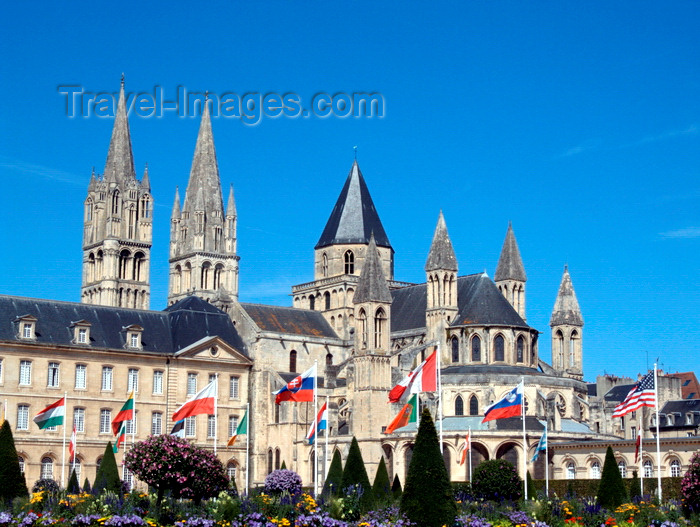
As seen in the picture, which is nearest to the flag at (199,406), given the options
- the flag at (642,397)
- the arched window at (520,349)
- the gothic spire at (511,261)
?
the flag at (642,397)

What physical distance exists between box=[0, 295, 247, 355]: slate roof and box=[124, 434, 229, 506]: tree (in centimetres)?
3657

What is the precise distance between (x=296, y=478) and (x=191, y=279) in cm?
6713

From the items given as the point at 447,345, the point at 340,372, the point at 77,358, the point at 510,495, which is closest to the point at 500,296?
the point at 447,345

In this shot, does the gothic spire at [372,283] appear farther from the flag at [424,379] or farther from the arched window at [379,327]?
the flag at [424,379]

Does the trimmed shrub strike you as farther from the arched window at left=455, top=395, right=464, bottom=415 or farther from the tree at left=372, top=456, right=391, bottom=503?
the arched window at left=455, top=395, right=464, bottom=415

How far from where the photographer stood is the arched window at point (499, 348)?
86.7 m

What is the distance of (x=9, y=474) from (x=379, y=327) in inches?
1741

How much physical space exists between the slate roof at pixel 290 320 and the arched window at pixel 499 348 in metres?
14.0

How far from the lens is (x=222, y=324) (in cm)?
8725

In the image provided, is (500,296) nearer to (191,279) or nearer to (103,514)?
(191,279)

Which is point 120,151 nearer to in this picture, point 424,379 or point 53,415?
point 53,415

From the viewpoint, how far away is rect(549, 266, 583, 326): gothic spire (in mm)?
96000

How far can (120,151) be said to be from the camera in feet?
395

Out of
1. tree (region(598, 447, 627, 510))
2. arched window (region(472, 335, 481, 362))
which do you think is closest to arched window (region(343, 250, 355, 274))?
arched window (region(472, 335, 481, 362))
